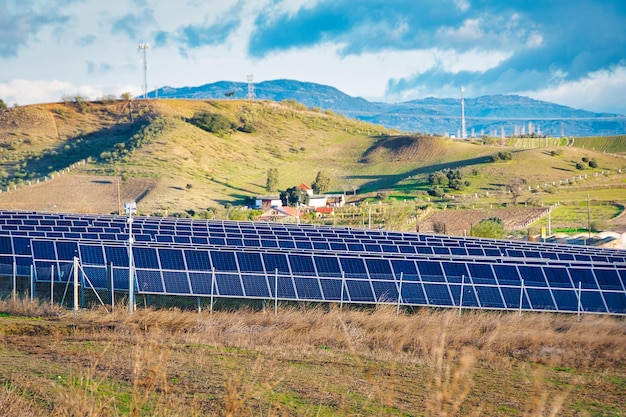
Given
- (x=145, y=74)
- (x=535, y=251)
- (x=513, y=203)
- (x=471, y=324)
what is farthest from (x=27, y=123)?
(x=471, y=324)

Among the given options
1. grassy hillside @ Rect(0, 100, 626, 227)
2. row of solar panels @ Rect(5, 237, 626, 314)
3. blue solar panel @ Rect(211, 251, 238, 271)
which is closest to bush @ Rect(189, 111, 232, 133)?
grassy hillside @ Rect(0, 100, 626, 227)

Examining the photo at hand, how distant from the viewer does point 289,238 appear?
3547cm

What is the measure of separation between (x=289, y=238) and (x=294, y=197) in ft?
159

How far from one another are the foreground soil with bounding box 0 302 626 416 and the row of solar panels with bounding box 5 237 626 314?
741 mm

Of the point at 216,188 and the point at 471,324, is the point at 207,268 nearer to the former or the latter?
the point at 471,324

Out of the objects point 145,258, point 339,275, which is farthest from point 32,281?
point 339,275

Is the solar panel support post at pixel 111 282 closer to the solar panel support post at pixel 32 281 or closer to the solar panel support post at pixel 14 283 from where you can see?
the solar panel support post at pixel 32 281

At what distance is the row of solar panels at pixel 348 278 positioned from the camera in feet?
77.9

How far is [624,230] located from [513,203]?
1664 cm

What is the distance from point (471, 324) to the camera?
21.0 meters

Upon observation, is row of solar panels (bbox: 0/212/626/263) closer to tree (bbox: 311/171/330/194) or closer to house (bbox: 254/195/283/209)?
house (bbox: 254/195/283/209)

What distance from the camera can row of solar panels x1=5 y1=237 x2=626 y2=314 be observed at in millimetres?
23750

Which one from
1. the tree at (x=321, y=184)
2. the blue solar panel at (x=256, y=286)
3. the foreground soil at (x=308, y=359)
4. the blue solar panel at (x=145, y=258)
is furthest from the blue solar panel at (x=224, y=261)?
the tree at (x=321, y=184)

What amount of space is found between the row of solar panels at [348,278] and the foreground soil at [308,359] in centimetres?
74
